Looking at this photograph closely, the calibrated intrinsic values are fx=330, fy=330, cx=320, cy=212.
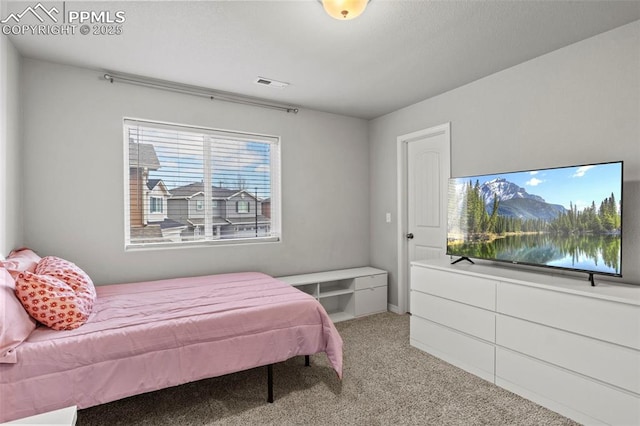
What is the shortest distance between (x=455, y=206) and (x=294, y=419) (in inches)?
88.6

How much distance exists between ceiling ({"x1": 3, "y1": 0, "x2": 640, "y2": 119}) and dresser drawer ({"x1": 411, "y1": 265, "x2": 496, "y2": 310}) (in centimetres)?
179

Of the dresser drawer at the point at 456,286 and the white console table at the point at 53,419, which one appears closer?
the white console table at the point at 53,419

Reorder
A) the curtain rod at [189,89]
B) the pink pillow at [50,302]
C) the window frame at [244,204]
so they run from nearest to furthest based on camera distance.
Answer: the pink pillow at [50,302] < the curtain rod at [189,89] < the window frame at [244,204]

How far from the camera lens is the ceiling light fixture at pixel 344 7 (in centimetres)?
179

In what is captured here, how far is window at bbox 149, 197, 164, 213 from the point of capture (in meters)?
3.26

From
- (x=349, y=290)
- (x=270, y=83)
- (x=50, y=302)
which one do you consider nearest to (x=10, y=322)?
(x=50, y=302)

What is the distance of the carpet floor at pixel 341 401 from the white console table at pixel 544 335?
141 mm

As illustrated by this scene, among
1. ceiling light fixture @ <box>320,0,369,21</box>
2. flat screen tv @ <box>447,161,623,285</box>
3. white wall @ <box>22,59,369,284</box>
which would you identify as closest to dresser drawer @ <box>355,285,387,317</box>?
white wall @ <box>22,59,369,284</box>

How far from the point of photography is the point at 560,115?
2.55m

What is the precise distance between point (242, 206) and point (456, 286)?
→ 7.78ft

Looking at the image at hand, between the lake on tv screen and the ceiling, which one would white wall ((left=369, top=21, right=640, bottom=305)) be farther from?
the lake on tv screen

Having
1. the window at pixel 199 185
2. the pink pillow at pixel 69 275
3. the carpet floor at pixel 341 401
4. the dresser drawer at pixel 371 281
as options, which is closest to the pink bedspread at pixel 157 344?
the pink pillow at pixel 69 275

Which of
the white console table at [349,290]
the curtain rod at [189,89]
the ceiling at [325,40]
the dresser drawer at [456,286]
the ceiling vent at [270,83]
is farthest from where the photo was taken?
the white console table at [349,290]

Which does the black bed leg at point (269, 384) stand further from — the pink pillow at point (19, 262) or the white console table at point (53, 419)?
the pink pillow at point (19, 262)
